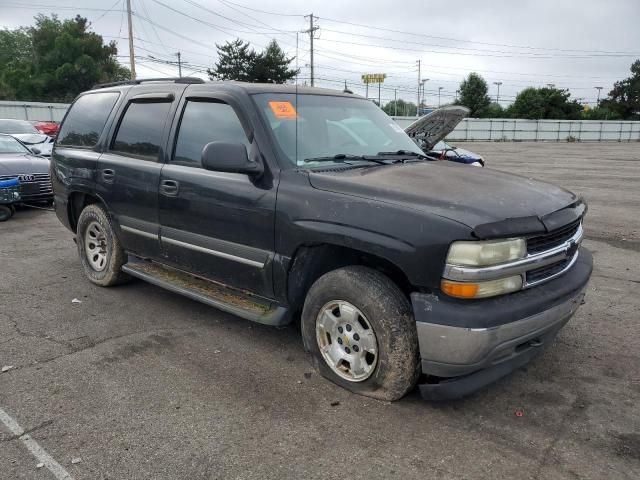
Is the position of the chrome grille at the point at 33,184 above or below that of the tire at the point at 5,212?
above

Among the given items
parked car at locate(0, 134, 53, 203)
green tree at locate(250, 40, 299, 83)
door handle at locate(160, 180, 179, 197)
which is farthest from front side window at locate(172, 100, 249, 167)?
green tree at locate(250, 40, 299, 83)

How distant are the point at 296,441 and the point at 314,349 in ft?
2.41

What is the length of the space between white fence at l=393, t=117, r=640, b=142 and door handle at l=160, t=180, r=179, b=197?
157 ft

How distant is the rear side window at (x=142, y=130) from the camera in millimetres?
4496

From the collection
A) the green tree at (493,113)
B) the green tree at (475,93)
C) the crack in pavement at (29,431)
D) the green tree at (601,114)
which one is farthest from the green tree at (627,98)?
the crack in pavement at (29,431)

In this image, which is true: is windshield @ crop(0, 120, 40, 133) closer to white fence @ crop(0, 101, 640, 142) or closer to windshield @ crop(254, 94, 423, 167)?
windshield @ crop(254, 94, 423, 167)

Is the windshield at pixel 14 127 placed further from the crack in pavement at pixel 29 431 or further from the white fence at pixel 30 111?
the white fence at pixel 30 111

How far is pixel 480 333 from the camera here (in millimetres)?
2736

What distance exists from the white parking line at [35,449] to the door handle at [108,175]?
7.55 ft

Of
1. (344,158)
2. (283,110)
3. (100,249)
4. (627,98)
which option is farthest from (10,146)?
(627,98)

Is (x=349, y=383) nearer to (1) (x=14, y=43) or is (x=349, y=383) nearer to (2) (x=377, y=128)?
(2) (x=377, y=128)

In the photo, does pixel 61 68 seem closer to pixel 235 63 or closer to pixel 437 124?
pixel 235 63

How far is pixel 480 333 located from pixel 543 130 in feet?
185

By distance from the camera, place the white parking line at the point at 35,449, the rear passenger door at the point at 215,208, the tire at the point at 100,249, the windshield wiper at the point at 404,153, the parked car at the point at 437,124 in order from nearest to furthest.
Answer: the white parking line at the point at 35,449 < the rear passenger door at the point at 215,208 < the windshield wiper at the point at 404,153 < the tire at the point at 100,249 < the parked car at the point at 437,124
